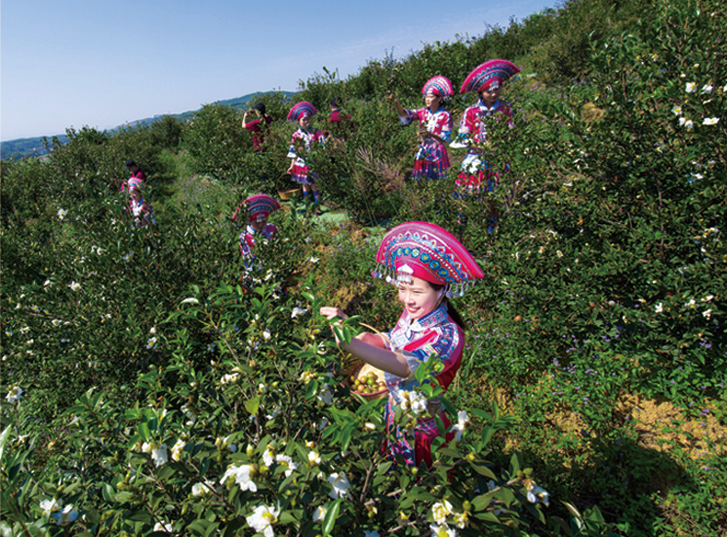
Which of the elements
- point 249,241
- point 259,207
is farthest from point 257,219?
point 249,241

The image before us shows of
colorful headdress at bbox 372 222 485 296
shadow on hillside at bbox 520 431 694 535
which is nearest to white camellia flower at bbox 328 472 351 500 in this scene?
colorful headdress at bbox 372 222 485 296

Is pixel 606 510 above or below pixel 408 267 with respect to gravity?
below

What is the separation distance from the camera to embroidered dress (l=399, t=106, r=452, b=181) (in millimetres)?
5309

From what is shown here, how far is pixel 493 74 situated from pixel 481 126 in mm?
595

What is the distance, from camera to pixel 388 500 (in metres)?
1.09

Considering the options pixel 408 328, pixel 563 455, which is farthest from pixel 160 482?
pixel 563 455

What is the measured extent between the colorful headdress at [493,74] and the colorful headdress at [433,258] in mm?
3280

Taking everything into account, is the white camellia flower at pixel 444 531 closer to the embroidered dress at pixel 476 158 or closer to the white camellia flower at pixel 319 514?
the white camellia flower at pixel 319 514

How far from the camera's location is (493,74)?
442 cm

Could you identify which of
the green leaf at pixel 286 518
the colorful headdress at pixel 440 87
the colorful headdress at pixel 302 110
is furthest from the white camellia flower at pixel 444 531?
the colorful headdress at pixel 302 110

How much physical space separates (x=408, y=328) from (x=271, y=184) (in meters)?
7.05

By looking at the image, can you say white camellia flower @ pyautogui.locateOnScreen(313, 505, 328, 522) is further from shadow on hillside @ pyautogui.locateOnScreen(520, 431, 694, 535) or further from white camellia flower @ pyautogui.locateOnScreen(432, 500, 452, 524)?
shadow on hillside @ pyautogui.locateOnScreen(520, 431, 694, 535)

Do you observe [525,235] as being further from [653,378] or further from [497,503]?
[497,503]

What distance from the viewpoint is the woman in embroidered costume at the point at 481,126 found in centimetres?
422
